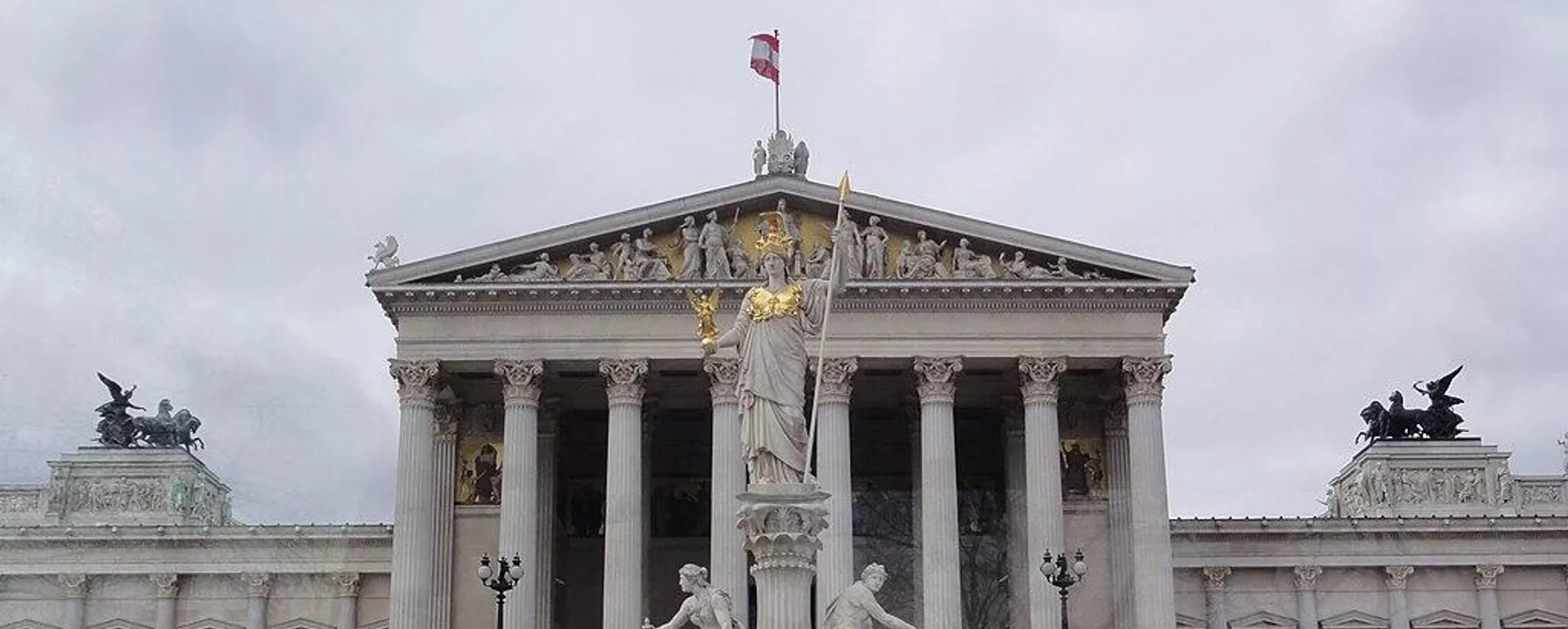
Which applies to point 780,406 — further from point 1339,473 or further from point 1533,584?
point 1339,473

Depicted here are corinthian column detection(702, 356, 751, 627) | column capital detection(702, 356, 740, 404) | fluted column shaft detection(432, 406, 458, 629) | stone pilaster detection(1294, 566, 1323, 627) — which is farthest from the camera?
stone pilaster detection(1294, 566, 1323, 627)

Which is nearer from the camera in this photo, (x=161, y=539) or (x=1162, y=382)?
(x=1162, y=382)

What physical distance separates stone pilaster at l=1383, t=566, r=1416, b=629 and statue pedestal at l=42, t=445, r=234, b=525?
4107 cm

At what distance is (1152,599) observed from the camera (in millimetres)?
48531

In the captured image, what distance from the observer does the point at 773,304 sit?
19.4 m

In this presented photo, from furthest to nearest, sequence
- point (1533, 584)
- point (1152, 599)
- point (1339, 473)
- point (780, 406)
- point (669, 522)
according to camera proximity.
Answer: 1. point (1339, 473)
2. point (1533, 584)
3. point (669, 522)
4. point (1152, 599)
5. point (780, 406)

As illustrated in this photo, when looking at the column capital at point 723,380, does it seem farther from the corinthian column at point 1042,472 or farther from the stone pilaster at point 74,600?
the stone pilaster at point 74,600

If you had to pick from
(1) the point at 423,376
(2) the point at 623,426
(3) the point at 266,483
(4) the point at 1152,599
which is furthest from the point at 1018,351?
(3) the point at 266,483

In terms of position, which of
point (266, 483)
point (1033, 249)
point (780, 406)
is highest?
point (1033, 249)

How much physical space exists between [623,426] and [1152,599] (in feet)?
49.7

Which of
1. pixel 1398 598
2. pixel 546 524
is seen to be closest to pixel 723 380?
pixel 546 524

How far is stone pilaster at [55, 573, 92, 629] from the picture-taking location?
58.8 metres

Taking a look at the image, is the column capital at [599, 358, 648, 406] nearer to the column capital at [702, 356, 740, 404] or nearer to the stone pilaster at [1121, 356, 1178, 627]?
the column capital at [702, 356, 740, 404]

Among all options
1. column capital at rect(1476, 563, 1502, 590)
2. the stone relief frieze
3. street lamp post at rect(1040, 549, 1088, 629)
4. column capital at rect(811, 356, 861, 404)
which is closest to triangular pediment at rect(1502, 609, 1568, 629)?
column capital at rect(1476, 563, 1502, 590)
